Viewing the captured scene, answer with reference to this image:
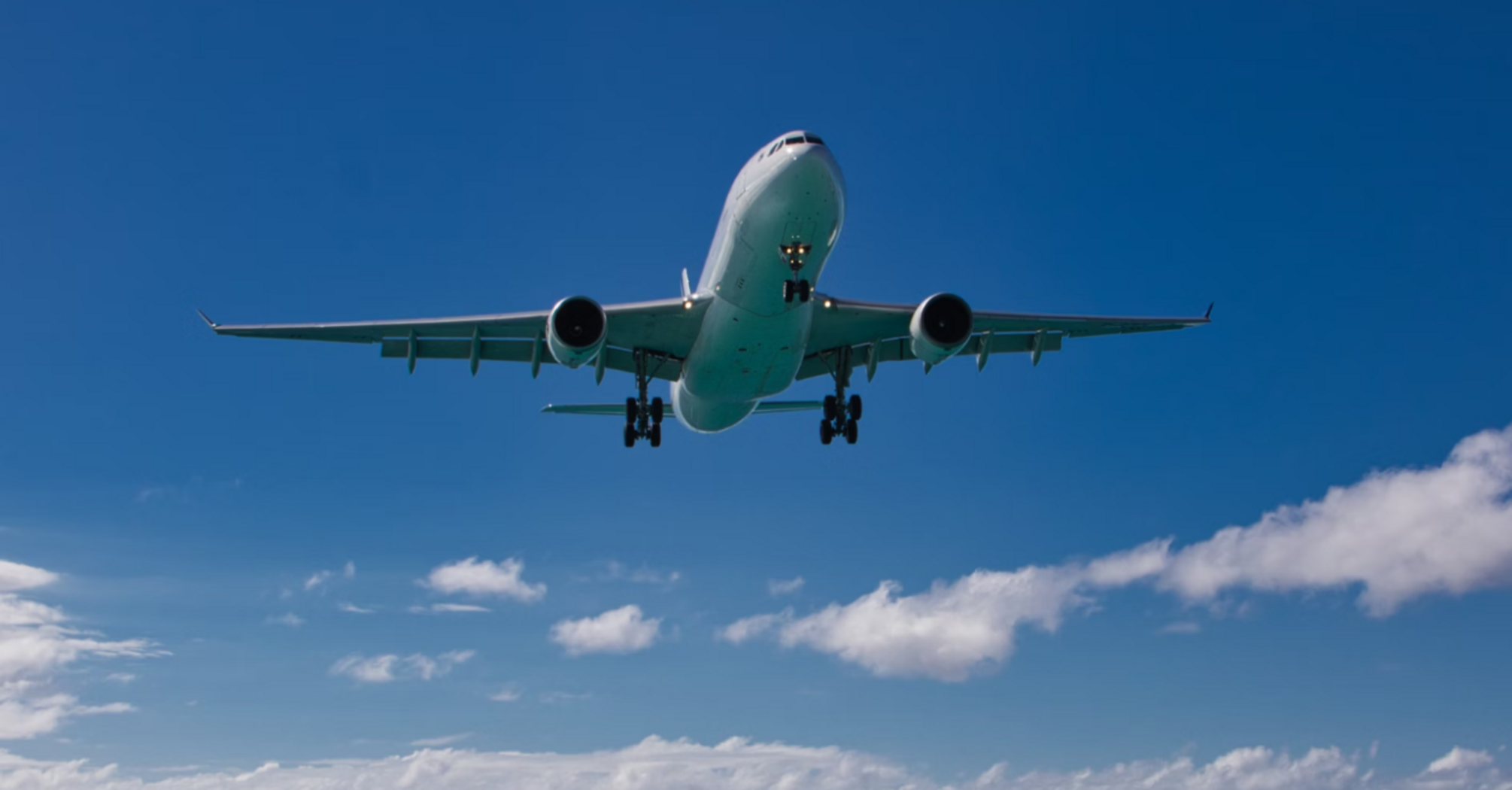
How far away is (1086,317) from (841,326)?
242 inches

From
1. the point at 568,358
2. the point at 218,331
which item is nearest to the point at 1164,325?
the point at 568,358

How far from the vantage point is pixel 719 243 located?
88.4 ft

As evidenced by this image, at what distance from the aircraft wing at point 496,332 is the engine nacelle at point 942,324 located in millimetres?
4669

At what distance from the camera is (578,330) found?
27.5 meters

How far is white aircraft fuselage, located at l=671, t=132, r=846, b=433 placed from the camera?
23.9m

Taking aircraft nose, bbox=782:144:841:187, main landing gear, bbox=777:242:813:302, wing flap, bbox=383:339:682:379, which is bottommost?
main landing gear, bbox=777:242:813:302

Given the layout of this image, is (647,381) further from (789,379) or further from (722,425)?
(789,379)

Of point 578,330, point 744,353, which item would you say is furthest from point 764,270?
point 578,330

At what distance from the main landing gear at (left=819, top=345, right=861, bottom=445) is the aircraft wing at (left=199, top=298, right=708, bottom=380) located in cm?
393

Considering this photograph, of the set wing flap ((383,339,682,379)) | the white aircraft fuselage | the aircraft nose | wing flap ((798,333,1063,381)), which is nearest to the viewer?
the aircraft nose

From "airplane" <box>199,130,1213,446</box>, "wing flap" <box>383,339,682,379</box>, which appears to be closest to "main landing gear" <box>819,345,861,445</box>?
"airplane" <box>199,130,1213,446</box>

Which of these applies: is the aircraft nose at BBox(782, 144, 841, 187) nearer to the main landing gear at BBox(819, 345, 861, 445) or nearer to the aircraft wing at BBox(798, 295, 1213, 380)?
the aircraft wing at BBox(798, 295, 1213, 380)

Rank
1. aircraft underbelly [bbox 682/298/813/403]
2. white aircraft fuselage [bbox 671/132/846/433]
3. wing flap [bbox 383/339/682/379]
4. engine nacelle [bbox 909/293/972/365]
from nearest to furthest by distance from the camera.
Answer: 1. white aircraft fuselage [bbox 671/132/846/433]
2. aircraft underbelly [bbox 682/298/813/403]
3. engine nacelle [bbox 909/293/972/365]
4. wing flap [bbox 383/339/682/379]

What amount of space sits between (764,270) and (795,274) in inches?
25.8
